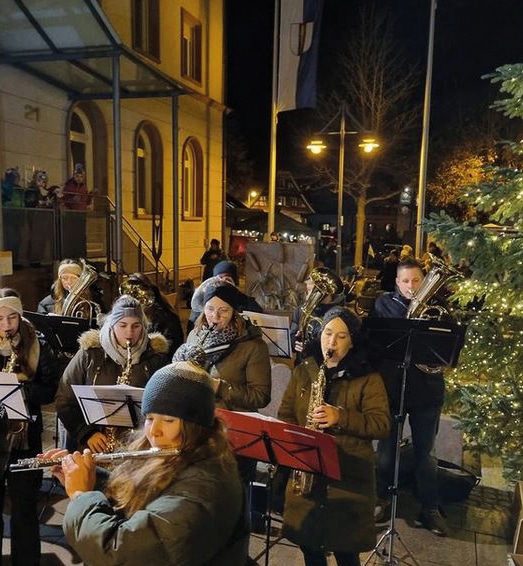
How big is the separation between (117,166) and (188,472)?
8481 millimetres

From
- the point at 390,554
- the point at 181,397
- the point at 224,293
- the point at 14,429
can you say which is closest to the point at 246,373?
the point at 224,293

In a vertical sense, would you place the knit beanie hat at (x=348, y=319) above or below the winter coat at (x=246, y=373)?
above

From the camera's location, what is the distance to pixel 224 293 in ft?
12.4

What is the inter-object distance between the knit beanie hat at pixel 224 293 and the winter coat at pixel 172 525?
200cm

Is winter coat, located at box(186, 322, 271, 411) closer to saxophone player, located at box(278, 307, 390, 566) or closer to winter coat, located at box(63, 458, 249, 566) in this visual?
saxophone player, located at box(278, 307, 390, 566)

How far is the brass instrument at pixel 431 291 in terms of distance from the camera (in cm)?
422

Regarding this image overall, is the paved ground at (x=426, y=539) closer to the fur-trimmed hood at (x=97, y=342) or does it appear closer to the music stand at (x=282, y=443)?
the music stand at (x=282, y=443)

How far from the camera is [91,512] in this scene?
175cm

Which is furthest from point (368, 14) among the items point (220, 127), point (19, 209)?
point (19, 209)

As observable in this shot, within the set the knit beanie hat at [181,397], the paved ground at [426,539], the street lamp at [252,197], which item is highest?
the street lamp at [252,197]

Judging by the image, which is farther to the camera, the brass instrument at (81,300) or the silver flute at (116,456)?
the brass instrument at (81,300)

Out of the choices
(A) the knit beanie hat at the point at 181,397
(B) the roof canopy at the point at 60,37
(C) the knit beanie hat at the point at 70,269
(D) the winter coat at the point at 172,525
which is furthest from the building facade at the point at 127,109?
(D) the winter coat at the point at 172,525

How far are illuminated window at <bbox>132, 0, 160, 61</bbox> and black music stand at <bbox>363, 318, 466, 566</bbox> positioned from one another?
13.3 m

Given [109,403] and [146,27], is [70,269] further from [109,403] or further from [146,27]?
[146,27]
